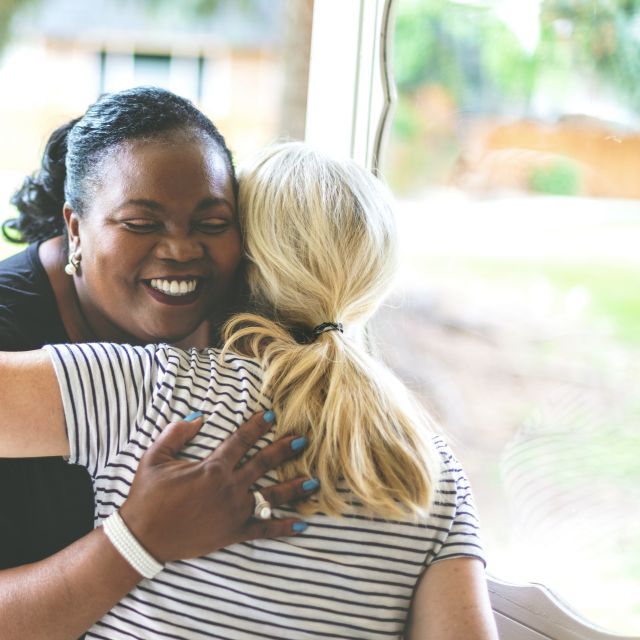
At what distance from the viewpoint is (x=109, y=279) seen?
1287 mm

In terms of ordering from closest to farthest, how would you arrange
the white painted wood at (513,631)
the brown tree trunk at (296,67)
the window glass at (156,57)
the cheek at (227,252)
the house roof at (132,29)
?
the cheek at (227,252), the white painted wood at (513,631), the brown tree trunk at (296,67), the window glass at (156,57), the house roof at (132,29)

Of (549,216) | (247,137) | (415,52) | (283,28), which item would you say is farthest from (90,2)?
(549,216)

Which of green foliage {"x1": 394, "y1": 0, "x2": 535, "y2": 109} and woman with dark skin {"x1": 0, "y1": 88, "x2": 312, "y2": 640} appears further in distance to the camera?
green foliage {"x1": 394, "y1": 0, "x2": 535, "y2": 109}

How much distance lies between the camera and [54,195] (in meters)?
1.57

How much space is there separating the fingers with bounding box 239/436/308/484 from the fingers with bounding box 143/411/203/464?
86 millimetres

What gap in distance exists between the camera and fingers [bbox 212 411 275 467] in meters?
1.05

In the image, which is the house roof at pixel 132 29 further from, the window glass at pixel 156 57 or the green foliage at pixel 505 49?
the green foliage at pixel 505 49

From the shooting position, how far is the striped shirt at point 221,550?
1.02 meters

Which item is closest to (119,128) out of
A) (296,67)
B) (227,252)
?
(227,252)

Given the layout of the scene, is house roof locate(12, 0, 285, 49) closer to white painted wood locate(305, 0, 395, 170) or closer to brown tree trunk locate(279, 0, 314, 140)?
brown tree trunk locate(279, 0, 314, 140)

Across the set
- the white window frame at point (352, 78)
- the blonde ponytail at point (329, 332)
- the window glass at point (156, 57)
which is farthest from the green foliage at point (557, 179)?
the window glass at point (156, 57)

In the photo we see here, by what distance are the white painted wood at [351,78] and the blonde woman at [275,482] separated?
832 millimetres

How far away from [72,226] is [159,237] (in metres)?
0.20

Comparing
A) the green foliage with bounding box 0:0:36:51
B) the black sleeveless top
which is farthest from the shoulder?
the green foliage with bounding box 0:0:36:51
